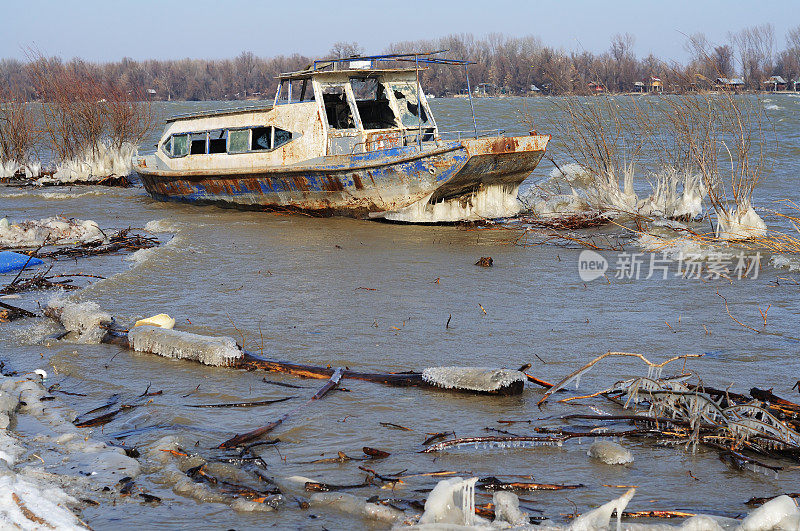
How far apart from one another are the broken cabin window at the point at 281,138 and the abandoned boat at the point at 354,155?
18mm

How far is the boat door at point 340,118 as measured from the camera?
44.6ft

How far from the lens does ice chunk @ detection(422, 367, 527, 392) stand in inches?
201

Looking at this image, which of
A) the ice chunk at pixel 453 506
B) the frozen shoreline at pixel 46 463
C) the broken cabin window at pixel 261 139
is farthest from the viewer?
the broken cabin window at pixel 261 139

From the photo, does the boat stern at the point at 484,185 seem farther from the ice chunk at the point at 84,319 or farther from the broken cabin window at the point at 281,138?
the ice chunk at the point at 84,319

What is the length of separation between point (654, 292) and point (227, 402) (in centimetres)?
518

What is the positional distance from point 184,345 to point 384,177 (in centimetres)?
729

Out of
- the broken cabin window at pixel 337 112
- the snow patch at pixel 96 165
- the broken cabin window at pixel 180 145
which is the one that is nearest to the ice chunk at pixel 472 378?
the broken cabin window at pixel 337 112

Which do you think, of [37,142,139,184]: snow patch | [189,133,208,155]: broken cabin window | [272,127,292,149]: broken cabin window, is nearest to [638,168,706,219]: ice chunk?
[272,127,292,149]: broken cabin window

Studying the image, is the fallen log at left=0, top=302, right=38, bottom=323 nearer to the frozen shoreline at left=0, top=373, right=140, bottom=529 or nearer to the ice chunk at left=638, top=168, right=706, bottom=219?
the frozen shoreline at left=0, top=373, right=140, bottom=529

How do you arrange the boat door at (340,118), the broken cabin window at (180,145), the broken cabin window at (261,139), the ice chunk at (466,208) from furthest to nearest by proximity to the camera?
1. the broken cabin window at (180,145)
2. the broken cabin window at (261,139)
3. the boat door at (340,118)
4. the ice chunk at (466,208)

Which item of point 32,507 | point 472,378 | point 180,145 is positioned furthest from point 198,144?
point 32,507

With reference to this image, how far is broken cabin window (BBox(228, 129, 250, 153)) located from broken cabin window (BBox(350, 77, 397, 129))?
2.20 m

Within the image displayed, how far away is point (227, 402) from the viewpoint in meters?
5.16

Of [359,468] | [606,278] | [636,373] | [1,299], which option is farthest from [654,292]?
[1,299]
